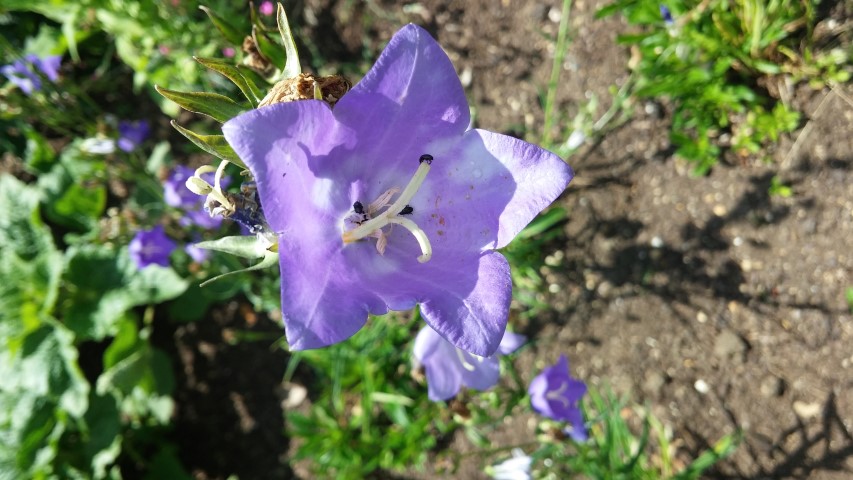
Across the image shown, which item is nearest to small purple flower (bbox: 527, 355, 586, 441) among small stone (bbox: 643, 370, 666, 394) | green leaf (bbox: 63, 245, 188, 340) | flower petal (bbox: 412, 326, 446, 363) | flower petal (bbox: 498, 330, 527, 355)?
flower petal (bbox: 498, 330, 527, 355)

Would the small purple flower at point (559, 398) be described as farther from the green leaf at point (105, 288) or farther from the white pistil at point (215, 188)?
the green leaf at point (105, 288)

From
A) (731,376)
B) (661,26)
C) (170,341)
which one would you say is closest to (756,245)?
(731,376)

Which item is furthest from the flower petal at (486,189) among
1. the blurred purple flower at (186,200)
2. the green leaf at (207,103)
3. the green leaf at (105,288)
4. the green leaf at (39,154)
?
the green leaf at (39,154)

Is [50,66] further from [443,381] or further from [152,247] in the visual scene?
[443,381]

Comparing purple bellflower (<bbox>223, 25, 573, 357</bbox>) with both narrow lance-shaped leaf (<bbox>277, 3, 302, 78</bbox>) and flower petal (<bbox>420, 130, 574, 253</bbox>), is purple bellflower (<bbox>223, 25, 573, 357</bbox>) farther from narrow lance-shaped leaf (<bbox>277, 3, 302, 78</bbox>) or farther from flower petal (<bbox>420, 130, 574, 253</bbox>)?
narrow lance-shaped leaf (<bbox>277, 3, 302, 78</bbox>)

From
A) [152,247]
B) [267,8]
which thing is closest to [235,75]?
[152,247]
